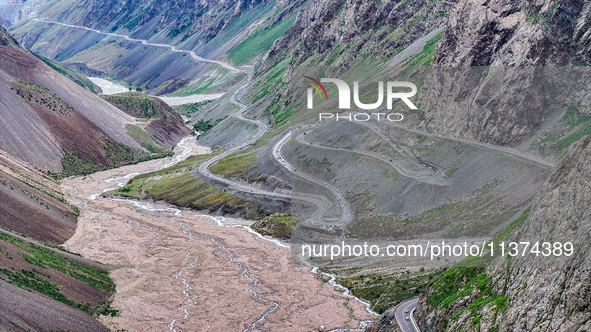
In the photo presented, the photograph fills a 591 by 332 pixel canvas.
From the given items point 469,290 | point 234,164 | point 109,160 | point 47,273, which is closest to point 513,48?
point 234,164

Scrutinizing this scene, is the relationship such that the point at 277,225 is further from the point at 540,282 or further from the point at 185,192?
the point at 540,282

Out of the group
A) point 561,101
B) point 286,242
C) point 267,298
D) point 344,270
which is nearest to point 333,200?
point 286,242

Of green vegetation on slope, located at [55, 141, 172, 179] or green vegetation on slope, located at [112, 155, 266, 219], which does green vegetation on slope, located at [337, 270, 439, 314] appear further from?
green vegetation on slope, located at [55, 141, 172, 179]

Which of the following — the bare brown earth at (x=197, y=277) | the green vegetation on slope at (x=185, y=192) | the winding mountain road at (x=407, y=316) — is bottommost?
the bare brown earth at (x=197, y=277)

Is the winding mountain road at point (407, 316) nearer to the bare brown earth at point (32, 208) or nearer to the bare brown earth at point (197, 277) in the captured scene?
the bare brown earth at point (197, 277)

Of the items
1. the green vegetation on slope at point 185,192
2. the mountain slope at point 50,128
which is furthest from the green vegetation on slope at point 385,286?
the mountain slope at point 50,128

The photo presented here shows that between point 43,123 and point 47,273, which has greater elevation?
point 43,123

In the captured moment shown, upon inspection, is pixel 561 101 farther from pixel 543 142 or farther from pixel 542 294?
pixel 542 294

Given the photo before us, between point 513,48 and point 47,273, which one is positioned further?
point 513,48
